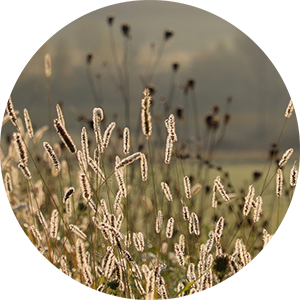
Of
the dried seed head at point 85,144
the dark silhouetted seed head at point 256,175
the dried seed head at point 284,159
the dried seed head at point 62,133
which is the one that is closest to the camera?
the dried seed head at point 62,133

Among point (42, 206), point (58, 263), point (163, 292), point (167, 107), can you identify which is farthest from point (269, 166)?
point (42, 206)

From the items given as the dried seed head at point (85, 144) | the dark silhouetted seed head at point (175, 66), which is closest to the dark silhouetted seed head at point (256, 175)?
the dark silhouetted seed head at point (175, 66)

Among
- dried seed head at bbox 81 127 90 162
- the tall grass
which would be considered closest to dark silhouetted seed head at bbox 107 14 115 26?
the tall grass

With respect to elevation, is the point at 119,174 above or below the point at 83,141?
below

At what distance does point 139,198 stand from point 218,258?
83 cm

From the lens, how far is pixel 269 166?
1.81 meters

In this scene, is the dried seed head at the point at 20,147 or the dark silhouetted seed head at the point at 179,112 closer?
the dried seed head at the point at 20,147

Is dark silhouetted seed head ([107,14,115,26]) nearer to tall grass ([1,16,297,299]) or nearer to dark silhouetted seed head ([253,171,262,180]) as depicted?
tall grass ([1,16,297,299])

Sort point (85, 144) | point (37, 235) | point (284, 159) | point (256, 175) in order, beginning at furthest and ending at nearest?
point (256, 175) → point (37, 235) → point (284, 159) → point (85, 144)

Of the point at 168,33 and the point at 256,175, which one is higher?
the point at 168,33

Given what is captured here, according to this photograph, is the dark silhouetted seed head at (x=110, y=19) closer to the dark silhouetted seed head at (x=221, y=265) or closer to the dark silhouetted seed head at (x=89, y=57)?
the dark silhouetted seed head at (x=89, y=57)

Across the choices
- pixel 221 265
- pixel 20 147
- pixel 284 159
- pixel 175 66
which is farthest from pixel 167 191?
pixel 175 66

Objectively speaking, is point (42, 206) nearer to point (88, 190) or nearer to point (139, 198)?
point (139, 198)

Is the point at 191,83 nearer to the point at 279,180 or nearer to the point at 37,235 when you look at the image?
the point at 279,180
